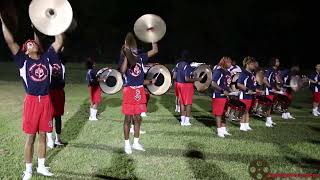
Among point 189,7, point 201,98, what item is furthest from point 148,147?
point 189,7

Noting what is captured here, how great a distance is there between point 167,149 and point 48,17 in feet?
15.5

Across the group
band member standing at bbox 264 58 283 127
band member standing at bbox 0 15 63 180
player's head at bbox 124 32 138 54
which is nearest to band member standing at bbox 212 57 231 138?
band member standing at bbox 264 58 283 127

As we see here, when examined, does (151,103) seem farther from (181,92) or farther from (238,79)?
(238,79)

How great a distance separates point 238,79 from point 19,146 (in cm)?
689

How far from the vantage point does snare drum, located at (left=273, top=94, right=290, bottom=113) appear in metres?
15.9

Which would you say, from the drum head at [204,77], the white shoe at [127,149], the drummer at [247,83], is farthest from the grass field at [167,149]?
the drum head at [204,77]

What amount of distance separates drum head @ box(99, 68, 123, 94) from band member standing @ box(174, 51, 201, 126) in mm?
3475

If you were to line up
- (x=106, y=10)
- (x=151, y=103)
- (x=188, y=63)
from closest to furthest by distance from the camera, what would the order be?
(x=188, y=63)
(x=151, y=103)
(x=106, y=10)

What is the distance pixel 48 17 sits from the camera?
23.7 ft

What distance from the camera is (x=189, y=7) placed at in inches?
1817

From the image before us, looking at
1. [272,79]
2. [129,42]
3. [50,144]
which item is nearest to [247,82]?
[272,79]

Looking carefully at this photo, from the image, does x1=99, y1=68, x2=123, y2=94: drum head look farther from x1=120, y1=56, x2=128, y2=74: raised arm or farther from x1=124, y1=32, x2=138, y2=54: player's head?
x1=124, y1=32, x2=138, y2=54: player's head

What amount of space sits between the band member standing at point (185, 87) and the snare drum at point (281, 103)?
3.47 metres

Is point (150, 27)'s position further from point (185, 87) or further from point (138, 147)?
point (185, 87)
